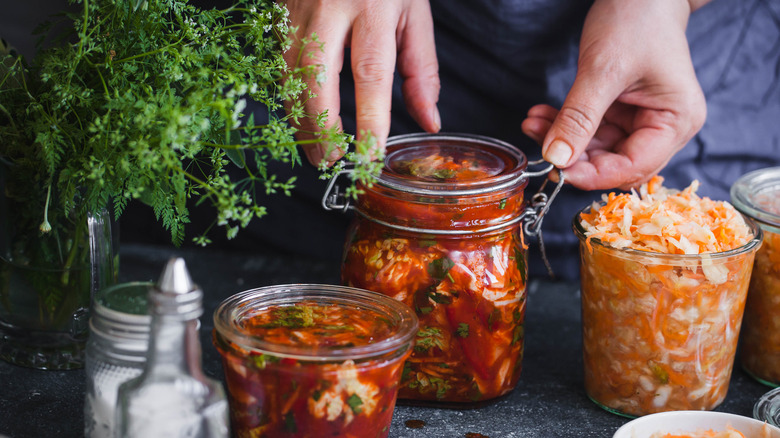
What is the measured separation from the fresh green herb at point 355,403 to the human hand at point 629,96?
0.51 m

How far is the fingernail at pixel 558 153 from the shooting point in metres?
1.15

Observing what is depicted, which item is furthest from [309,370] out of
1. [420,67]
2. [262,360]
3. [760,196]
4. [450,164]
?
[760,196]

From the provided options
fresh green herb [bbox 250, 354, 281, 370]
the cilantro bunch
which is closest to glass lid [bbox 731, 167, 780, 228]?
the cilantro bunch

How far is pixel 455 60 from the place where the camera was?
4.74 ft

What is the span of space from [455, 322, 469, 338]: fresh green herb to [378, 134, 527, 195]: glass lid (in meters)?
0.18

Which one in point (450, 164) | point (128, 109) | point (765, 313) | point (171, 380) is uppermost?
point (128, 109)

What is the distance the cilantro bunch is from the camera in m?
0.86

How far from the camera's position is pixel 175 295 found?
707mm

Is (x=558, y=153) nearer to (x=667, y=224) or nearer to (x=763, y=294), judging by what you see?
(x=667, y=224)

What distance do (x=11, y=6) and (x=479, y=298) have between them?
3.67ft

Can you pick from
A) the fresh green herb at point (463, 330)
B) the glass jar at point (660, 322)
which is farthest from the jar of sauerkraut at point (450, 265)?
the glass jar at point (660, 322)

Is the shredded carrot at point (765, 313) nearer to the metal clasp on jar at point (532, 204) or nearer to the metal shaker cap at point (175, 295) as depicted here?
the metal clasp on jar at point (532, 204)

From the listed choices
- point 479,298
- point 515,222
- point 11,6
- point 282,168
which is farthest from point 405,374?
point 11,6

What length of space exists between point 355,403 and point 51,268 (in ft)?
1.67
